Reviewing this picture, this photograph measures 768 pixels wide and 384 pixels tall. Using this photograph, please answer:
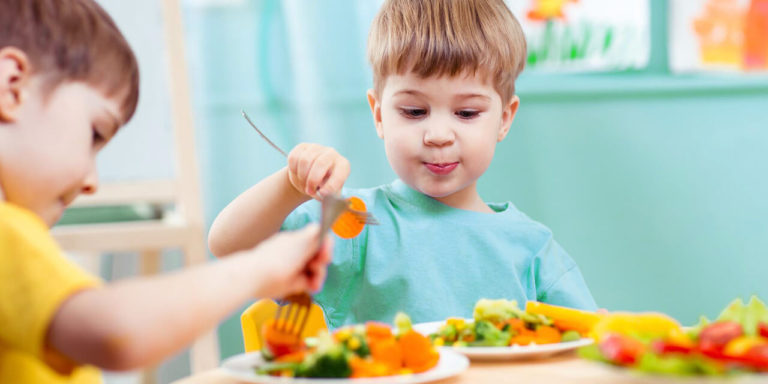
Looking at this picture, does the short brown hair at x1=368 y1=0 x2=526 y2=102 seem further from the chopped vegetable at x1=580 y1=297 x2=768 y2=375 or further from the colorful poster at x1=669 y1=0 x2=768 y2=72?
the colorful poster at x1=669 y1=0 x2=768 y2=72

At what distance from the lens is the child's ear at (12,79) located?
0.57 m

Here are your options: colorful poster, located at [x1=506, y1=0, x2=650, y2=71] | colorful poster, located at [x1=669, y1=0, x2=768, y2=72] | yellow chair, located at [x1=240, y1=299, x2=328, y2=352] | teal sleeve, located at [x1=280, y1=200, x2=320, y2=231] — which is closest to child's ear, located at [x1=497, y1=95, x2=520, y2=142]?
teal sleeve, located at [x1=280, y1=200, x2=320, y2=231]

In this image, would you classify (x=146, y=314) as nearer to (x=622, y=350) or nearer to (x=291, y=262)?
(x=291, y=262)

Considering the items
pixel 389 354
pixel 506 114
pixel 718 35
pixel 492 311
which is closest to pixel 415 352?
pixel 389 354

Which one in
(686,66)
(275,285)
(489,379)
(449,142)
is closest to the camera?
(275,285)

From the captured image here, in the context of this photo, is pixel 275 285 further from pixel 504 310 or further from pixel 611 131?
pixel 611 131

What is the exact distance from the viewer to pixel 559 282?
3.76ft

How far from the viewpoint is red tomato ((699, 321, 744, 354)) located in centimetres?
64

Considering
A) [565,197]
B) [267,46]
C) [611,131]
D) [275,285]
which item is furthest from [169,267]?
[275,285]

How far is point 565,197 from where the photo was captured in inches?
97.0

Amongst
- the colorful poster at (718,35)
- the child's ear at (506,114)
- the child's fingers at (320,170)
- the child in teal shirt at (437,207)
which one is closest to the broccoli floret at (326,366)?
the child's fingers at (320,170)

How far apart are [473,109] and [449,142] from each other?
64 millimetres

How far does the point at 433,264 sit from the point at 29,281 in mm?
709

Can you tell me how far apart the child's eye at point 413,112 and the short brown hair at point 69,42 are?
0.53 meters
